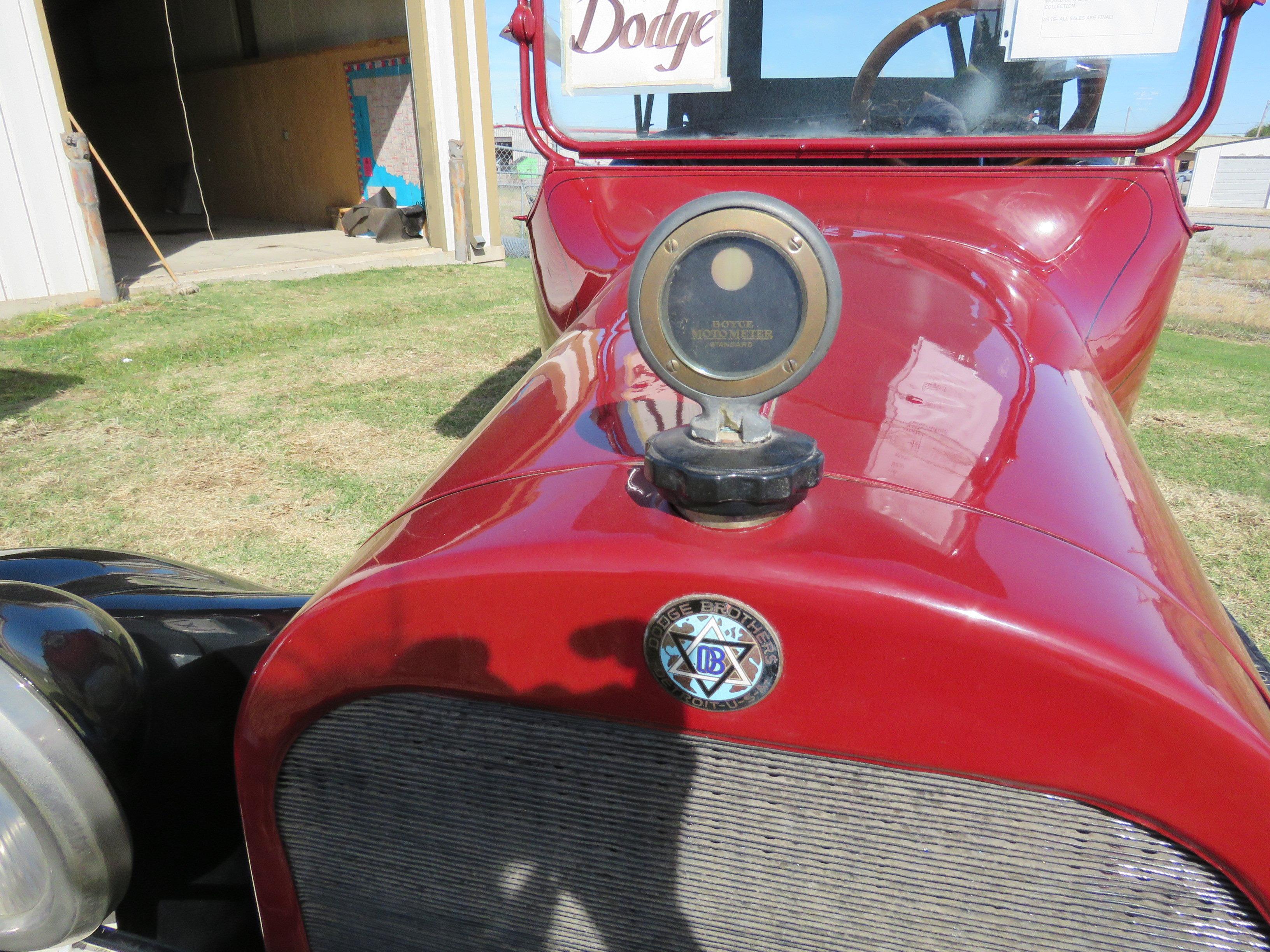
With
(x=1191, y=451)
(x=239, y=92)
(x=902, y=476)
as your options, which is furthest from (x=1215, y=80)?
(x=239, y=92)

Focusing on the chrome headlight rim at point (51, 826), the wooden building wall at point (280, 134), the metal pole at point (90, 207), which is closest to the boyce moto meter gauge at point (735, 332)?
the chrome headlight rim at point (51, 826)

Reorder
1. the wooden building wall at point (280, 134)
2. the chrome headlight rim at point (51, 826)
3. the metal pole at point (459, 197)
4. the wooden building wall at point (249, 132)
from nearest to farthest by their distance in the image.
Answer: the chrome headlight rim at point (51, 826)
the metal pole at point (459, 197)
the wooden building wall at point (280, 134)
the wooden building wall at point (249, 132)

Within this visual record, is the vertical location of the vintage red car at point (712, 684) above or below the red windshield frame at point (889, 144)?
below

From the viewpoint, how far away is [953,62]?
192 centimetres

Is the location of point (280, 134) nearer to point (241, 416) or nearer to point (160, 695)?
point (241, 416)

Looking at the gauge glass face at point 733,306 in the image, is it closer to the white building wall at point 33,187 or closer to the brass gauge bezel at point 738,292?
the brass gauge bezel at point 738,292

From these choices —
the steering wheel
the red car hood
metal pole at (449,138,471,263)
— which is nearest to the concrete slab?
metal pole at (449,138,471,263)

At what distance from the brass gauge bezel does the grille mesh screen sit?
15.0 inches

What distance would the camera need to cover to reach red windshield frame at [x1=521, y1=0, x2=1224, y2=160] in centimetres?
179

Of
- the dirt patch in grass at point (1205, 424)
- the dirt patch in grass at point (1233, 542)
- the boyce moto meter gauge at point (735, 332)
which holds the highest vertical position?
the boyce moto meter gauge at point (735, 332)

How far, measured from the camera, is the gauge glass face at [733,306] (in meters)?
0.84

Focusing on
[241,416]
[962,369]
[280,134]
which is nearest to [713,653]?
[962,369]

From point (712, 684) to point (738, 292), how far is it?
39 cm

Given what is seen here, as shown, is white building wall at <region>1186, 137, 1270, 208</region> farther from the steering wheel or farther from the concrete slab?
the steering wheel
